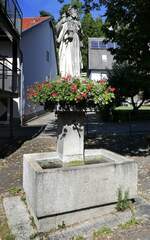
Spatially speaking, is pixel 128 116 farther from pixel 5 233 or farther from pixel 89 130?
pixel 5 233

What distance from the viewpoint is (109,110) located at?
21.2 metres

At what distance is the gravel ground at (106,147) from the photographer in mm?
4316

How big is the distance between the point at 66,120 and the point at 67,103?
1.37 feet

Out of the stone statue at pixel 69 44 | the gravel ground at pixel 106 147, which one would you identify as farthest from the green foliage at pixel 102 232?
the stone statue at pixel 69 44

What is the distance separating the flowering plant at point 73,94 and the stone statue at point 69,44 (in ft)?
2.69

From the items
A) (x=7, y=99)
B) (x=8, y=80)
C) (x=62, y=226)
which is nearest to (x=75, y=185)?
(x=62, y=226)

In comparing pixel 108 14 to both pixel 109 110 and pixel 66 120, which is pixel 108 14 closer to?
pixel 66 120

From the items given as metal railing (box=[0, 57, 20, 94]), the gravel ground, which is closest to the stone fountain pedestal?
the gravel ground

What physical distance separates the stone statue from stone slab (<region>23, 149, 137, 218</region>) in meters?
1.88

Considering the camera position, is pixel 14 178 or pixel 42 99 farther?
pixel 14 178

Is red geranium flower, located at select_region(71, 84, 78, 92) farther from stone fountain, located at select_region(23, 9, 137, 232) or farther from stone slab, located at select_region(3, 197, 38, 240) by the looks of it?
stone slab, located at select_region(3, 197, 38, 240)

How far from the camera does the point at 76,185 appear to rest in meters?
4.53

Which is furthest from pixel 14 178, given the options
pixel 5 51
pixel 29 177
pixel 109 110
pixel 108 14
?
pixel 109 110

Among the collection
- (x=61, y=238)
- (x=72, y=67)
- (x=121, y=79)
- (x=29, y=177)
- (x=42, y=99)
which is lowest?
(x=61, y=238)
